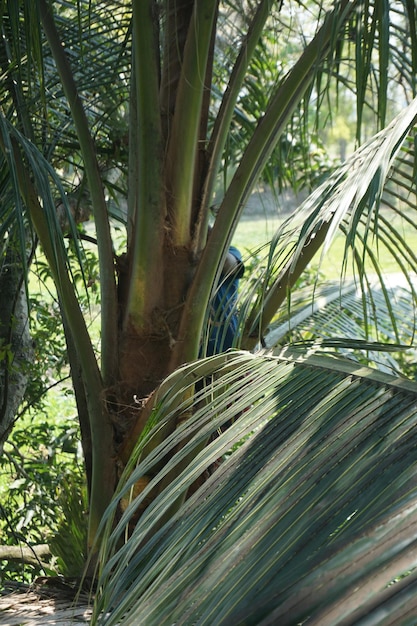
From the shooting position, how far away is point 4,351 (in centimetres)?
175

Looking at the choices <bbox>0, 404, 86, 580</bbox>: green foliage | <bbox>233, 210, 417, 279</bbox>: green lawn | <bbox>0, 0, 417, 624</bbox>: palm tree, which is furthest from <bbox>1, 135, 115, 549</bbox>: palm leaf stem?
<bbox>233, 210, 417, 279</bbox>: green lawn

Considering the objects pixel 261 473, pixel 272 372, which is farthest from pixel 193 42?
pixel 261 473

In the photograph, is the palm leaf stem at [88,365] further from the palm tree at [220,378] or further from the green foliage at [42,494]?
the green foliage at [42,494]

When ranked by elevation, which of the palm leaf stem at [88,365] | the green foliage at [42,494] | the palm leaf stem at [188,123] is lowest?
the green foliage at [42,494]

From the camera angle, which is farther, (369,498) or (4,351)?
(4,351)

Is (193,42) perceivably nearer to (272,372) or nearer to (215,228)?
(215,228)

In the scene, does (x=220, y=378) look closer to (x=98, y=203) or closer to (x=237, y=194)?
(x=237, y=194)

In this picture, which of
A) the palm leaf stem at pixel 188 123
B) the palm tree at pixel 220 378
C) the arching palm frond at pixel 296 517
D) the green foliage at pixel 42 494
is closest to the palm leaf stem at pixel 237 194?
the palm tree at pixel 220 378

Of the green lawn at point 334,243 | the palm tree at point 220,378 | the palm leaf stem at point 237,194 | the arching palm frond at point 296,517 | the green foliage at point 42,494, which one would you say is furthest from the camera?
the green lawn at point 334,243

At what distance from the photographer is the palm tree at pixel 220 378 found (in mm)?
460

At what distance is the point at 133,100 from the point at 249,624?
111 cm

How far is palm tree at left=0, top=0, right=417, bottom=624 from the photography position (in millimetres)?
460

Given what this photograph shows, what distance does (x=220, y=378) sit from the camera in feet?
2.84

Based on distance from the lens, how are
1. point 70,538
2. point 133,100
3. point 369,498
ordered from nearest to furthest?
point 369,498 → point 133,100 → point 70,538
